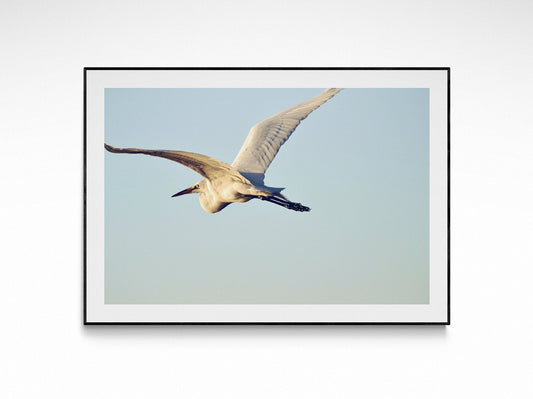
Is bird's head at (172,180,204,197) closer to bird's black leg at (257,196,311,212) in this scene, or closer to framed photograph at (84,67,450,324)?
framed photograph at (84,67,450,324)

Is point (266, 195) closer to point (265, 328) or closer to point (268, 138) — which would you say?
point (268, 138)

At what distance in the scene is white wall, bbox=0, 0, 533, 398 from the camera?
59.5 inches

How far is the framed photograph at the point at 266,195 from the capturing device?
1.49m

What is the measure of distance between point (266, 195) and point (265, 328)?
17.2 inches

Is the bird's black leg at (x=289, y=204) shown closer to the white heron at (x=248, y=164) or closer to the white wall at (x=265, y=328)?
the white heron at (x=248, y=164)

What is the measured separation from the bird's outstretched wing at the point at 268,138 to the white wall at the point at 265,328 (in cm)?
15

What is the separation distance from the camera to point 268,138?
150 centimetres

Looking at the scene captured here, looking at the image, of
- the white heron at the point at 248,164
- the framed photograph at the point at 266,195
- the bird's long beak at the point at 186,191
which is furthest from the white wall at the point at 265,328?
the bird's long beak at the point at 186,191

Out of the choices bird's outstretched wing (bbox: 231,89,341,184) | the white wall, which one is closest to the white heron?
bird's outstretched wing (bbox: 231,89,341,184)

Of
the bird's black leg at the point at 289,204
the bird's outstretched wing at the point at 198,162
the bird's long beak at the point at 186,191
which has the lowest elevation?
the bird's black leg at the point at 289,204
